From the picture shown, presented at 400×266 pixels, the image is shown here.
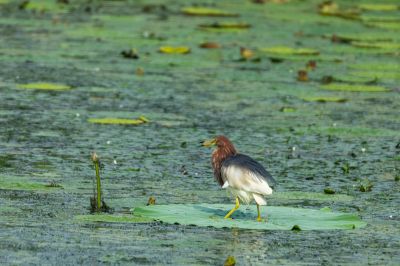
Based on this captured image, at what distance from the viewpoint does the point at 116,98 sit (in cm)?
1363

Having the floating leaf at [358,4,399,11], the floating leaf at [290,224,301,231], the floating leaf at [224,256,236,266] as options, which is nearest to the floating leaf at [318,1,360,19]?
the floating leaf at [358,4,399,11]

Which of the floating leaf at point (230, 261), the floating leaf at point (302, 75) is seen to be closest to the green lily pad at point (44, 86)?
the floating leaf at point (302, 75)

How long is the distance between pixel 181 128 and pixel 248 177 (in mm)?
4139

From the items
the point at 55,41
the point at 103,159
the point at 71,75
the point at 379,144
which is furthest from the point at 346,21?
the point at 103,159

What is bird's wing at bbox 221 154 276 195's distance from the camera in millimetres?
7957

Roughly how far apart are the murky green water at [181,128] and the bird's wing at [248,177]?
0.28 m

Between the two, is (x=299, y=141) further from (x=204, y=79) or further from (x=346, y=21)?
(x=346, y=21)

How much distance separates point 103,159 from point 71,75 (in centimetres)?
462

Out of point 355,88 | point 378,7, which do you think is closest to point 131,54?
point 355,88

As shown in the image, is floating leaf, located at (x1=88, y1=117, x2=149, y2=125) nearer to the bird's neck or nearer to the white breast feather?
the bird's neck

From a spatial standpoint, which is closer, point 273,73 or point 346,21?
point 273,73

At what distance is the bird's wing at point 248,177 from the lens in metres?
7.96

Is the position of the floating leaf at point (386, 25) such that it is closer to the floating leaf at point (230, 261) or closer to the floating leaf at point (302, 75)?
the floating leaf at point (302, 75)

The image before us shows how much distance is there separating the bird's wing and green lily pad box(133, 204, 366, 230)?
0.24 metres
